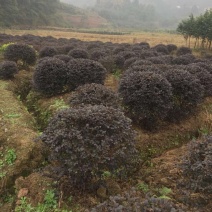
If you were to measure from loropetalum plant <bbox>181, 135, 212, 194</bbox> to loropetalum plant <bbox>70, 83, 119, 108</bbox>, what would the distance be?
2.93 meters

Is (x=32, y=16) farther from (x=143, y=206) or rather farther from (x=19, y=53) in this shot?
(x=143, y=206)

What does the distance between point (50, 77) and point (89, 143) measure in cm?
620

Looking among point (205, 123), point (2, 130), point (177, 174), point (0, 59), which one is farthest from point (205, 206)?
point (0, 59)

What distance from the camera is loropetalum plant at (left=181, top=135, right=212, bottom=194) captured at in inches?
205

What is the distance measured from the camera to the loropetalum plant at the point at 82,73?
35.9 ft

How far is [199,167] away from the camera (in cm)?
530

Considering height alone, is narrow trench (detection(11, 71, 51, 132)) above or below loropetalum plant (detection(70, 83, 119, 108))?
below

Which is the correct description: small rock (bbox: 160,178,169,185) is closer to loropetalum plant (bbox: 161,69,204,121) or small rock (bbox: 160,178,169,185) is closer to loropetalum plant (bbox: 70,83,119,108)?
loropetalum plant (bbox: 70,83,119,108)

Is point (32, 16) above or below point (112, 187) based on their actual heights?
above

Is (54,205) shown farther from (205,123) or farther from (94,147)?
(205,123)

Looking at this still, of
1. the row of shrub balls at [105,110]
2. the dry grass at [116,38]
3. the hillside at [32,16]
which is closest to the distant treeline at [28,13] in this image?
the hillside at [32,16]

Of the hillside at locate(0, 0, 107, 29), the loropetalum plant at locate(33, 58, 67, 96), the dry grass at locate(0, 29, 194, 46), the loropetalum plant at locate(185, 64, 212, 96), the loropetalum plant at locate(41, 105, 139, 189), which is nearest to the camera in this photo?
the loropetalum plant at locate(41, 105, 139, 189)

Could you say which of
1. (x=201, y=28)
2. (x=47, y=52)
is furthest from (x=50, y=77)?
(x=201, y=28)

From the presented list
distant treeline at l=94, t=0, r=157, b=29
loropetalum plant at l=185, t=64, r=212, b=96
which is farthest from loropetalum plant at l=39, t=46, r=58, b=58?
distant treeline at l=94, t=0, r=157, b=29
